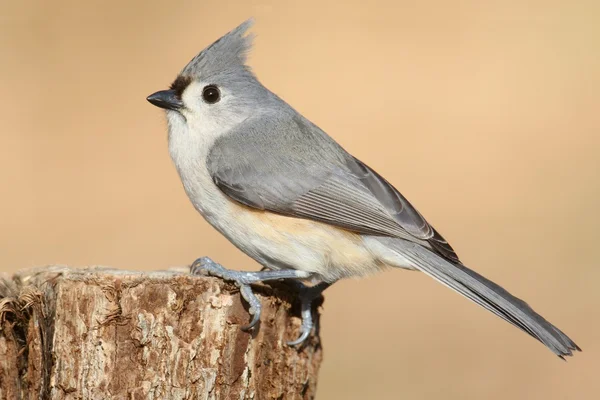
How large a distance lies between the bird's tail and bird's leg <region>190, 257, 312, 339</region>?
0.49 meters

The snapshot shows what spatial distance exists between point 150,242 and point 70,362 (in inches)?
151

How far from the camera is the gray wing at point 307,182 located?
151 inches

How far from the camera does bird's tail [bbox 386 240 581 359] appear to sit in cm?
352

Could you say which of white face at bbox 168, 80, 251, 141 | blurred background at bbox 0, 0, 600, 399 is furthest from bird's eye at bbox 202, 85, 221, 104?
blurred background at bbox 0, 0, 600, 399

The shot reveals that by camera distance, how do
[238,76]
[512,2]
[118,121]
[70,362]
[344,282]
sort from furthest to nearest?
[512,2]
[118,121]
[344,282]
[238,76]
[70,362]

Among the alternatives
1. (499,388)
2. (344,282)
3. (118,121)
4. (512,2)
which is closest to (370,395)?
(499,388)

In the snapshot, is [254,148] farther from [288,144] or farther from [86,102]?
[86,102]

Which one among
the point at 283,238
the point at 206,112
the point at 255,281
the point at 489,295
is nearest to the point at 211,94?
the point at 206,112

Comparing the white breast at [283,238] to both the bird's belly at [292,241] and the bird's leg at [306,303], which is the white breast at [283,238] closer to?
the bird's belly at [292,241]

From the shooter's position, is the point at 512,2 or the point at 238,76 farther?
the point at 512,2

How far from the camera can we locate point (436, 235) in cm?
390

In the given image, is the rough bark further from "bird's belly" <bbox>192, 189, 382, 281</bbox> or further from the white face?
the white face

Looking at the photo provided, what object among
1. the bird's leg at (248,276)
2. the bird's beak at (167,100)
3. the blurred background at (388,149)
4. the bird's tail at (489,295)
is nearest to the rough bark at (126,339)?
the bird's leg at (248,276)

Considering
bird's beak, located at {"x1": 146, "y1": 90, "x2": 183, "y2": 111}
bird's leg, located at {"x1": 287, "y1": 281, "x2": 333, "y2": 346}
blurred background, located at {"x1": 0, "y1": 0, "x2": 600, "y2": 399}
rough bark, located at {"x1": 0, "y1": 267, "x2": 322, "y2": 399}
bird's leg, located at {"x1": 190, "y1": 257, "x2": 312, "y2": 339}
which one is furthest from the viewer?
blurred background, located at {"x1": 0, "y1": 0, "x2": 600, "y2": 399}
